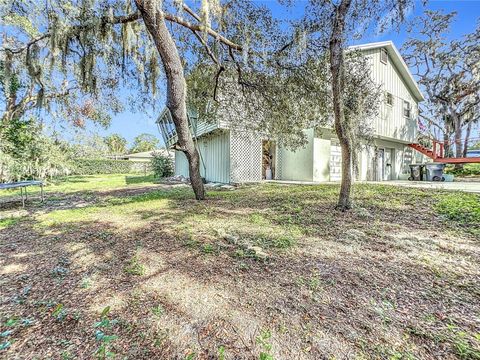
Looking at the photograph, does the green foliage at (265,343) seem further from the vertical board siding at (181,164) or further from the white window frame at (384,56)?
the vertical board siding at (181,164)

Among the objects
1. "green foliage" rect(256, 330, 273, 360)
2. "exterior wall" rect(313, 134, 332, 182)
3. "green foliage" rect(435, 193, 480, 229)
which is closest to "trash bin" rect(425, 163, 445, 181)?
"exterior wall" rect(313, 134, 332, 182)

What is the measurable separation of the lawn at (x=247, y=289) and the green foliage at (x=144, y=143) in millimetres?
50304

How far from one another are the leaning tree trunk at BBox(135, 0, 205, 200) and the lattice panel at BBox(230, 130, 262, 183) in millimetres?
4004

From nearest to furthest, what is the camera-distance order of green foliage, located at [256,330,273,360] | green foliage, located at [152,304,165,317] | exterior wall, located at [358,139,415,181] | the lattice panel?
green foliage, located at [256,330,273,360], green foliage, located at [152,304,165,317], the lattice panel, exterior wall, located at [358,139,415,181]

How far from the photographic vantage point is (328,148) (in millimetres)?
10852

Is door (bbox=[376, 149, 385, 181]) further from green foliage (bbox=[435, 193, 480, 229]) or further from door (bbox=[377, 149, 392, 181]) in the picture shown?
green foliage (bbox=[435, 193, 480, 229])

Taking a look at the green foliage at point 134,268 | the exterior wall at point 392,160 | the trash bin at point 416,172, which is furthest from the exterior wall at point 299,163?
the green foliage at point 134,268

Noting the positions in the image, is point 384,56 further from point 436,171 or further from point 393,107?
point 436,171

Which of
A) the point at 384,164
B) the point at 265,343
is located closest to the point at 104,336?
the point at 265,343

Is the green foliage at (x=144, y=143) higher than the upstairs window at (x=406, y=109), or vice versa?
the green foliage at (x=144, y=143)

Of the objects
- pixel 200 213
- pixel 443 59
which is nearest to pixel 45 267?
pixel 200 213

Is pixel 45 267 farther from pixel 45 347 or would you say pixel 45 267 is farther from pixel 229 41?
pixel 229 41

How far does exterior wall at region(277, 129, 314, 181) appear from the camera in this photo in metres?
10.6

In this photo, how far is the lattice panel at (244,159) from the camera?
1018 centimetres
